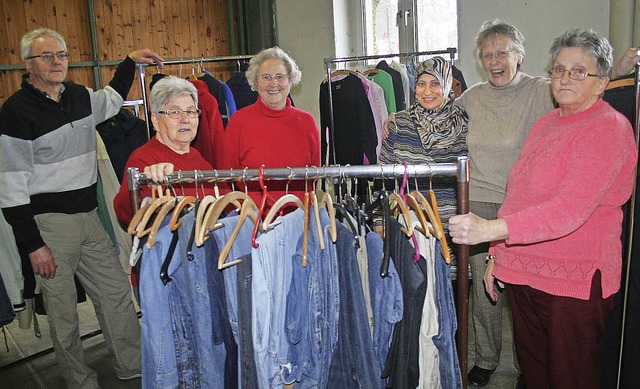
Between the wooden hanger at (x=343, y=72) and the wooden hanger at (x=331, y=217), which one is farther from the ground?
the wooden hanger at (x=343, y=72)

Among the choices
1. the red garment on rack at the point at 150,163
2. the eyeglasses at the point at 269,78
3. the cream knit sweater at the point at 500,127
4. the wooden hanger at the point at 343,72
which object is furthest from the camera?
the wooden hanger at the point at 343,72

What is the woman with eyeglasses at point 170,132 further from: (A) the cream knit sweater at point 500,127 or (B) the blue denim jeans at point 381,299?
(A) the cream knit sweater at point 500,127

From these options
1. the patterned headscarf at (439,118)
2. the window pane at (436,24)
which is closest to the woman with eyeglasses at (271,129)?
the patterned headscarf at (439,118)

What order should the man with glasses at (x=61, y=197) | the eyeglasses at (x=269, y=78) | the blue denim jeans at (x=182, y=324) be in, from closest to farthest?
the blue denim jeans at (x=182, y=324), the man with glasses at (x=61, y=197), the eyeglasses at (x=269, y=78)

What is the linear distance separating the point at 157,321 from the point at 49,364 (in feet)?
7.09

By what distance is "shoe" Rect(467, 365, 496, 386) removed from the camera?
2.73 metres

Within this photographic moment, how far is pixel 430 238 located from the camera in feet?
4.89

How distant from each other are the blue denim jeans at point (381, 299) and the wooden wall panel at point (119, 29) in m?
4.36

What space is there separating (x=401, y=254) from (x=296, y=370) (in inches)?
17.1

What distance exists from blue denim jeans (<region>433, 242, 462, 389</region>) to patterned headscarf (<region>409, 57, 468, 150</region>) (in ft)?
3.19

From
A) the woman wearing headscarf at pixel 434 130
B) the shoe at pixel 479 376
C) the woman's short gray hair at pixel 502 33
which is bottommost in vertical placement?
the shoe at pixel 479 376

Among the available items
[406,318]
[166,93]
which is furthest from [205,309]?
[166,93]

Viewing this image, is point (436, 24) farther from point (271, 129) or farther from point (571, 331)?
point (571, 331)

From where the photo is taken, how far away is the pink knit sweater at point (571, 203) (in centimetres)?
162
